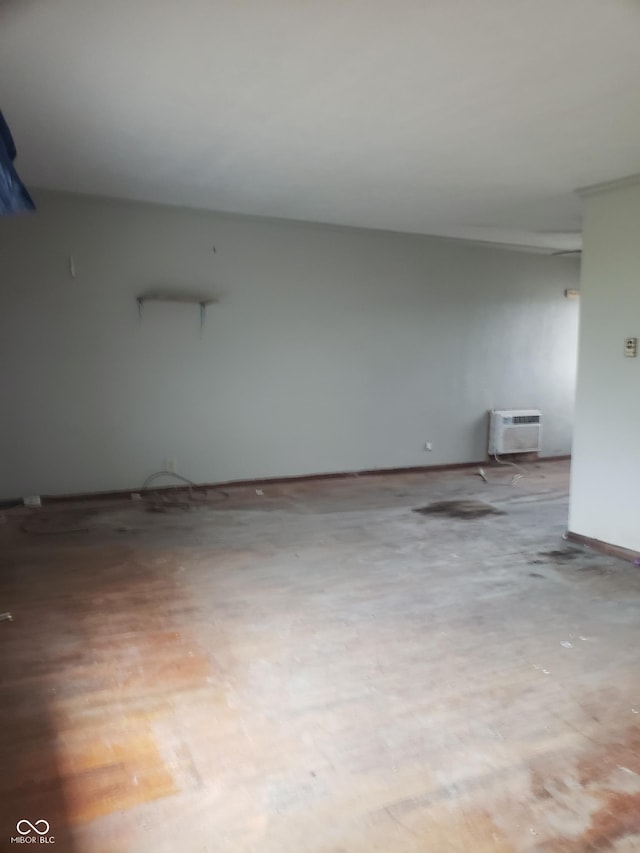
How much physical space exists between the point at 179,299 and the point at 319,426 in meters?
1.86

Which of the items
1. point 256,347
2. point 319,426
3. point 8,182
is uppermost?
point 8,182

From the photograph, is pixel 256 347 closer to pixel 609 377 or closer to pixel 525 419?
pixel 609 377

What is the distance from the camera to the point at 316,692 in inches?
100

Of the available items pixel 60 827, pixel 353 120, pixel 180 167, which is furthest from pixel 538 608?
pixel 180 167

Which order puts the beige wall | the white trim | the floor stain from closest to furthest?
the white trim, the beige wall, the floor stain

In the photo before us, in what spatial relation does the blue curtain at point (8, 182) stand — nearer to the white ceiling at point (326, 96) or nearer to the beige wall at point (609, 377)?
the white ceiling at point (326, 96)

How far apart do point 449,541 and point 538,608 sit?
3.87 ft

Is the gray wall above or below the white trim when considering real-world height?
below

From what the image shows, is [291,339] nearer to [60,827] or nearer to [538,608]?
[538,608]

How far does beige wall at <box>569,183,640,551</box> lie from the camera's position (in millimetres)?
4184

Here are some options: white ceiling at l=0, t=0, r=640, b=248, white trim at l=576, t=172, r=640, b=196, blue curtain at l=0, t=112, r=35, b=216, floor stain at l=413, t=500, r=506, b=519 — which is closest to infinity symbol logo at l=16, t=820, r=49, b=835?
blue curtain at l=0, t=112, r=35, b=216

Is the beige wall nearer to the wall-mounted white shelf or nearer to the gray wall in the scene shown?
the gray wall

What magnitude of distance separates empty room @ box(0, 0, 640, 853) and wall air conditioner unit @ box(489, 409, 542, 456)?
0.04m

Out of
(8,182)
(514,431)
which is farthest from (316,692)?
(514,431)
